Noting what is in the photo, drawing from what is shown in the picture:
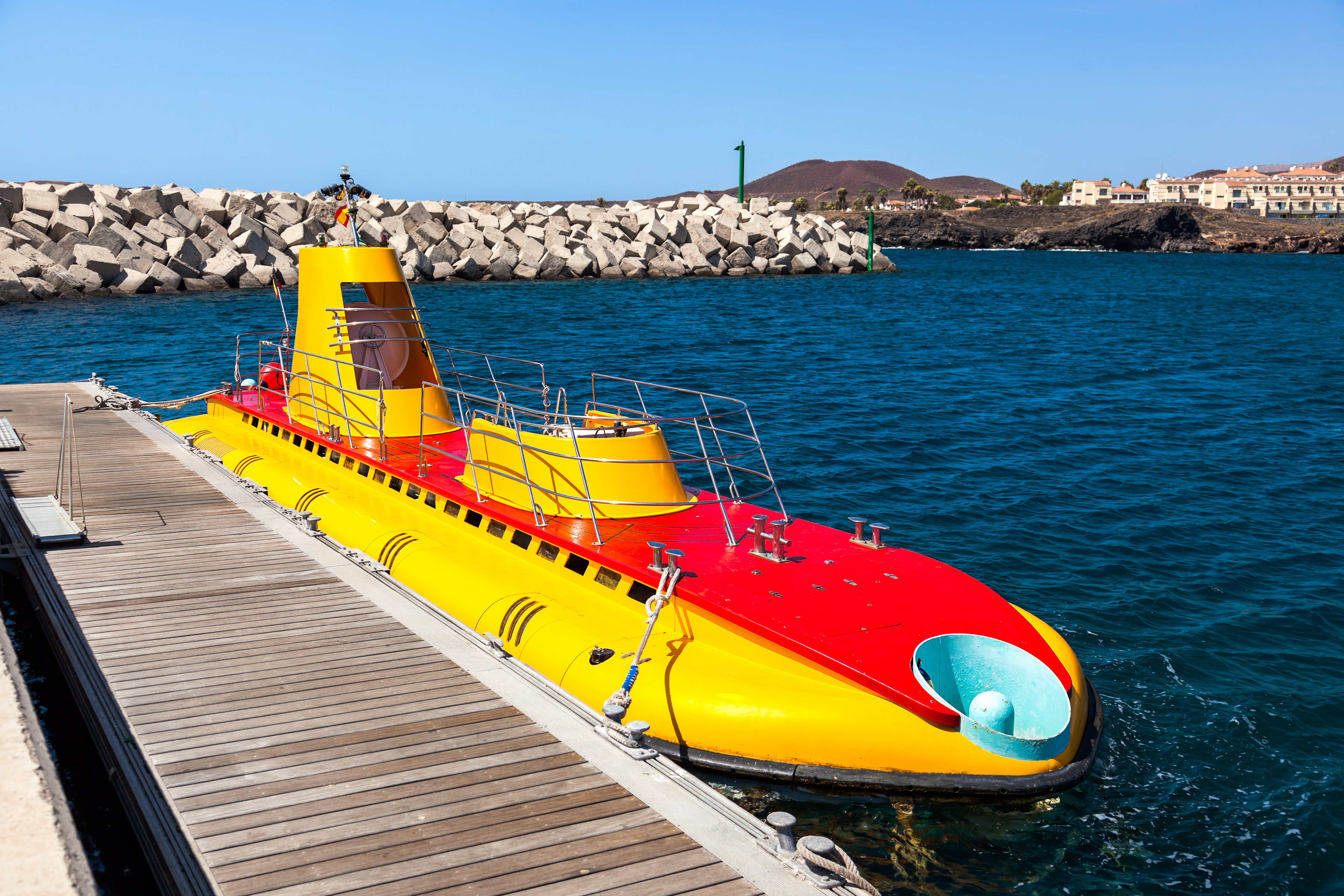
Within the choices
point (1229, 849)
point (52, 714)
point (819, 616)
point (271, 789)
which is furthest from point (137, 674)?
point (1229, 849)

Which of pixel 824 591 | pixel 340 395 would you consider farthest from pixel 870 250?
pixel 824 591

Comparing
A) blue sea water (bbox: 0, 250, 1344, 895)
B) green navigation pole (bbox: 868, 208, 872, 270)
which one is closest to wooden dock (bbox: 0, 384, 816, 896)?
blue sea water (bbox: 0, 250, 1344, 895)

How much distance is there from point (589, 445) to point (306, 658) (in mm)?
3686

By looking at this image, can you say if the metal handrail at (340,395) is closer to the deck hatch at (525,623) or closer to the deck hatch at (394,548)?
the deck hatch at (394,548)

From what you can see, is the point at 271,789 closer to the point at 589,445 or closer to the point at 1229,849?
the point at 589,445

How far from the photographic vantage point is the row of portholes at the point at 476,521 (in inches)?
379

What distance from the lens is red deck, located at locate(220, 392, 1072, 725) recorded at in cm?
806

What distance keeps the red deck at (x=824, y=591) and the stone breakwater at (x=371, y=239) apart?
31235mm

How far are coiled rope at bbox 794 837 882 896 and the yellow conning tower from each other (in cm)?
963

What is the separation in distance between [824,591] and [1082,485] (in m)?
11.5

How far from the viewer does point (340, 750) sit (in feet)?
23.0

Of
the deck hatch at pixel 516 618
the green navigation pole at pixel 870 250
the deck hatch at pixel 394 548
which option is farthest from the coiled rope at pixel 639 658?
the green navigation pole at pixel 870 250

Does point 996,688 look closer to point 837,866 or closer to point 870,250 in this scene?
point 837,866

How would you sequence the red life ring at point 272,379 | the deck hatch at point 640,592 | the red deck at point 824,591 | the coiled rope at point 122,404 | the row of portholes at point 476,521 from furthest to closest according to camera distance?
1. the coiled rope at point 122,404
2. the red life ring at point 272,379
3. the row of portholes at point 476,521
4. the deck hatch at point 640,592
5. the red deck at point 824,591
